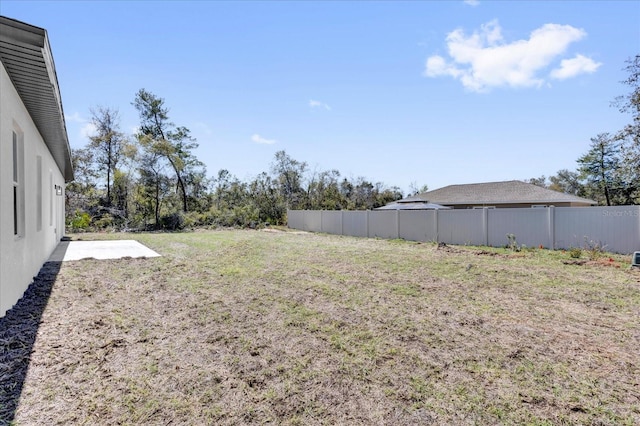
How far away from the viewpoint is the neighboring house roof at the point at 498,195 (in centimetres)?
2053

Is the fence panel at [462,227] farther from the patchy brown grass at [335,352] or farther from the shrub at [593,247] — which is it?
the patchy brown grass at [335,352]

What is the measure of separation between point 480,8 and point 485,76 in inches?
175

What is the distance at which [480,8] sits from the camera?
8.22 meters

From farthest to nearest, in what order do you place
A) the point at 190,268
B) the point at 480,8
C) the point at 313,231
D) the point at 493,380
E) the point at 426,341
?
1. the point at 313,231
2. the point at 480,8
3. the point at 190,268
4. the point at 426,341
5. the point at 493,380

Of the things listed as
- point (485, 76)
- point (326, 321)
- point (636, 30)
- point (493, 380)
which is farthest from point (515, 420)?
point (636, 30)

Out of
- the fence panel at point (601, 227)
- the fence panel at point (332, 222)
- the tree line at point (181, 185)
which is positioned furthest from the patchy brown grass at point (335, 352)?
the tree line at point (181, 185)

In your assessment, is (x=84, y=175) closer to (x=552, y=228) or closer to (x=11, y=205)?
(x=11, y=205)

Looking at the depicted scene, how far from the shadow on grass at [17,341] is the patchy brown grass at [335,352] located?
0.24 feet

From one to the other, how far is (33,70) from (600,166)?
36153 millimetres

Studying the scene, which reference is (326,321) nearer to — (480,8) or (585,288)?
(585,288)

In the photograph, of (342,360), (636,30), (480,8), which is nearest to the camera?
(342,360)

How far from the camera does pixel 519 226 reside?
11969 mm

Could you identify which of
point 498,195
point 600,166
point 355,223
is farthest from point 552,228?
point 600,166

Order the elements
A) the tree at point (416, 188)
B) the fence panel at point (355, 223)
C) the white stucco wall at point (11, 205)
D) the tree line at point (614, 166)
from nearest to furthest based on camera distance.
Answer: the white stucco wall at point (11, 205) → the tree line at point (614, 166) → the fence panel at point (355, 223) → the tree at point (416, 188)
